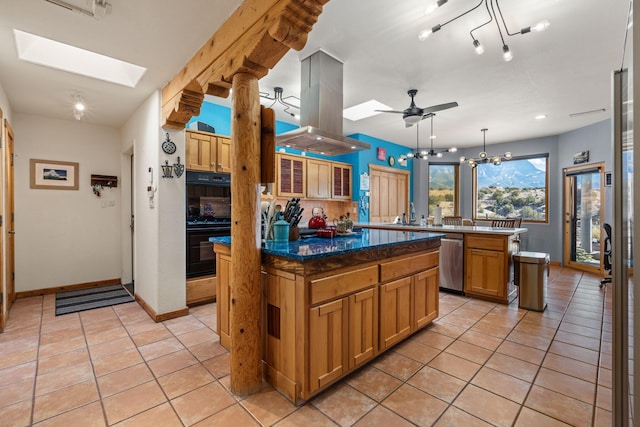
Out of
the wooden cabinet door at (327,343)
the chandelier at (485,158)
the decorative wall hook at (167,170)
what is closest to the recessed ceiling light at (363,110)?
the chandelier at (485,158)

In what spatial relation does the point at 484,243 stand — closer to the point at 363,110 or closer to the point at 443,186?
the point at 363,110

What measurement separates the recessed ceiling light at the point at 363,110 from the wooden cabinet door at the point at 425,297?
8.79ft

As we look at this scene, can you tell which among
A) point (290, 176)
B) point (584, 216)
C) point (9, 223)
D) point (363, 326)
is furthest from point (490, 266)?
point (9, 223)

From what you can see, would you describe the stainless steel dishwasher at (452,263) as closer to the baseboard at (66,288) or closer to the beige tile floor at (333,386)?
the beige tile floor at (333,386)

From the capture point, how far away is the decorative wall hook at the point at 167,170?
3246mm

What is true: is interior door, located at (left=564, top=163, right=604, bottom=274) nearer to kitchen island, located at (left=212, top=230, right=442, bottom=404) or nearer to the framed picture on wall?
kitchen island, located at (left=212, top=230, right=442, bottom=404)

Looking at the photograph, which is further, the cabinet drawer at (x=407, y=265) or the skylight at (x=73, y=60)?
the skylight at (x=73, y=60)

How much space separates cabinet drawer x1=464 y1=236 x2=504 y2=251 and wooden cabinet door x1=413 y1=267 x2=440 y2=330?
128 centimetres

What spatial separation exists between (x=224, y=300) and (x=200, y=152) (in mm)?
2094

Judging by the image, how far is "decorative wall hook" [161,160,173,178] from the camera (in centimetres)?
325

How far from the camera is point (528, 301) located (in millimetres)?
3539

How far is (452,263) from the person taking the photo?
4203 mm

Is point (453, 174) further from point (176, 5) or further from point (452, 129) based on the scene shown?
point (176, 5)

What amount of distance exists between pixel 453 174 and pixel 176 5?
757 cm
